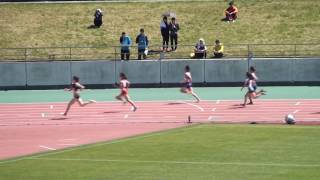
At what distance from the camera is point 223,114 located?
33.6 metres

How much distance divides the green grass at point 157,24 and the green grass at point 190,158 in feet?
70.8

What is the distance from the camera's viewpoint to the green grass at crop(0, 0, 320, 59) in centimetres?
5012

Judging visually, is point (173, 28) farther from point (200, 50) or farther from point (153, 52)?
point (200, 50)

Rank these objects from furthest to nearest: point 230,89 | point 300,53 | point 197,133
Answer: point 300,53 < point 230,89 < point 197,133

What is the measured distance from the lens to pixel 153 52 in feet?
157

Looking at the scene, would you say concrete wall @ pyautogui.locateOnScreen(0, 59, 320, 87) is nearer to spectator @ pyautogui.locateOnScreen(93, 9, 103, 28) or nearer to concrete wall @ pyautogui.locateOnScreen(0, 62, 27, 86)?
concrete wall @ pyautogui.locateOnScreen(0, 62, 27, 86)

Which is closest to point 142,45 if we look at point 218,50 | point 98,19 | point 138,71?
point 138,71

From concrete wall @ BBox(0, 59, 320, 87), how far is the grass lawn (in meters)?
4.59

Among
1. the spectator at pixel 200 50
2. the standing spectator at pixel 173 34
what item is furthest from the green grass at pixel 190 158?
the standing spectator at pixel 173 34

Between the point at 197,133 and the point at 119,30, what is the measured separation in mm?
25660

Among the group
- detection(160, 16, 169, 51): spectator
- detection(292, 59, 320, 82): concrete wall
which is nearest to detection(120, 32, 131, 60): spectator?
detection(160, 16, 169, 51): spectator

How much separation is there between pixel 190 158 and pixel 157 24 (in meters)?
31.8

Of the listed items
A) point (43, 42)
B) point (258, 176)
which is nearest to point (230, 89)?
point (43, 42)

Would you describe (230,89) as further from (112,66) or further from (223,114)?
(223,114)
